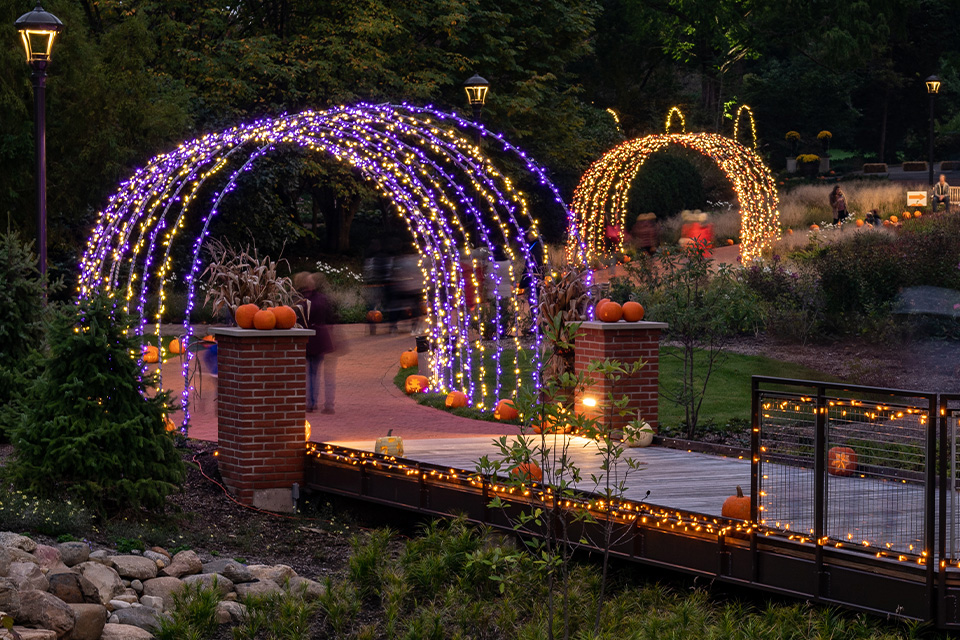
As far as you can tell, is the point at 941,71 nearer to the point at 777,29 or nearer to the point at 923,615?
the point at 777,29

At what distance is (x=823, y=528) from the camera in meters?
6.62

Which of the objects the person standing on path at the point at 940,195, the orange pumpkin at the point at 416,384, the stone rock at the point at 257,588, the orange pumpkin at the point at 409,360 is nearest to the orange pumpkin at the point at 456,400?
the orange pumpkin at the point at 416,384

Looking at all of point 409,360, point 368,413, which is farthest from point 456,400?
point 409,360

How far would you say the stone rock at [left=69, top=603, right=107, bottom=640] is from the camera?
620 cm

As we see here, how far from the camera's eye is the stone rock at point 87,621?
620 cm

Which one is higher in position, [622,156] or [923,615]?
[622,156]

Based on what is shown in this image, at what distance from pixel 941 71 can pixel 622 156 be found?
30.8m

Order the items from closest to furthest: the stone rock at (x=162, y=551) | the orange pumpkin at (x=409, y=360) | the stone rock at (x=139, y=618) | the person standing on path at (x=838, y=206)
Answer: the stone rock at (x=139, y=618), the stone rock at (x=162, y=551), the orange pumpkin at (x=409, y=360), the person standing on path at (x=838, y=206)

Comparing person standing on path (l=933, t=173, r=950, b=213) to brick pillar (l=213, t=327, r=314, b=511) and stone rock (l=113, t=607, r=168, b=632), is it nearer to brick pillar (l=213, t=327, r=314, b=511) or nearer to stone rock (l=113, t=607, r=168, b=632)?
brick pillar (l=213, t=327, r=314, b=511)

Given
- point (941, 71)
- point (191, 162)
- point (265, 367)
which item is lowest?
point (265, 367)

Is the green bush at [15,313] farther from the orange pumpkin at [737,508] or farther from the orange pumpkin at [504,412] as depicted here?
the orange pumpkin at [737,508]

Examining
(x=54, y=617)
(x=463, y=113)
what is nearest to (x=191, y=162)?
(x=54, y=617)

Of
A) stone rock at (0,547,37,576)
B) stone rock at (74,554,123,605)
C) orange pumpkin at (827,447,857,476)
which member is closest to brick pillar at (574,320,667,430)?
orange pumpkin at (827,447,857,476)

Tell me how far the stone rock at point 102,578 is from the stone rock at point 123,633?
1.04 ft
